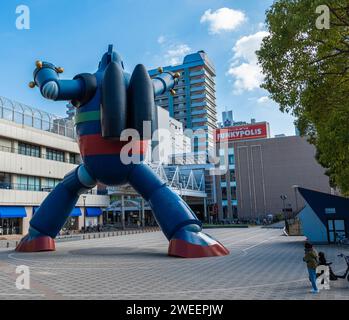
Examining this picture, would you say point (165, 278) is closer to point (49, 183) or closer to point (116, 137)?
point (116, 137)

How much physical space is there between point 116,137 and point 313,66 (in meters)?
8.19

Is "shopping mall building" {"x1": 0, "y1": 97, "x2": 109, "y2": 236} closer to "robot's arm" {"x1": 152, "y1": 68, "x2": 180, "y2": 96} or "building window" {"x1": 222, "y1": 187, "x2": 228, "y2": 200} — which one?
"robot's arm" {"x1": 152, "y1": 68, "x2": 180, "y2": 96}

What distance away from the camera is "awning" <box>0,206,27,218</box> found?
37.5 metres

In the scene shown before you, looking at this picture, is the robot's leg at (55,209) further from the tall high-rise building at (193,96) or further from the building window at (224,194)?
the tall high-rise building at (193,96)

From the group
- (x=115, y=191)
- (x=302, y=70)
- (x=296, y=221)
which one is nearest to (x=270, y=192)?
(x=115, y=191)

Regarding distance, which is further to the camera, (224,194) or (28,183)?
(224,194)

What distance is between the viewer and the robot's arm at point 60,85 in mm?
16250

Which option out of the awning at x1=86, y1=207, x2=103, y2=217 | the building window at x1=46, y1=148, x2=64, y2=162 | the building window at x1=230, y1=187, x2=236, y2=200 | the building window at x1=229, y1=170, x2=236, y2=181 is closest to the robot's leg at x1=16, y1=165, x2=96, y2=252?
the building window at x1=46, y1=148, x2=64, y2=162

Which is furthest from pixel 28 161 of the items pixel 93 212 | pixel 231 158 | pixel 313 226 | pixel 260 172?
pixel 260 172

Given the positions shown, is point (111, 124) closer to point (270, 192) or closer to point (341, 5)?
point (341, 5)

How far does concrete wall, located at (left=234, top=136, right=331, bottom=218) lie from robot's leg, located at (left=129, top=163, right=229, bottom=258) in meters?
51.8

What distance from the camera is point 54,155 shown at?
47.3 m

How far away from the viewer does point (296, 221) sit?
32.9 m
